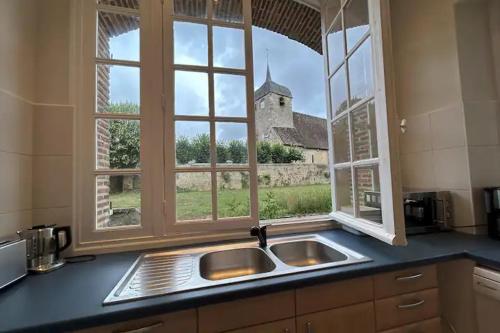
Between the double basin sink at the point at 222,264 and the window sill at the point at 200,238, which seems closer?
the double basin sink at the point at 222,264

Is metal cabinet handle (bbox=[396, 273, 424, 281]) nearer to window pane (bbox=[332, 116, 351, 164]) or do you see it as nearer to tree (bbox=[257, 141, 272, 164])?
window pane (bbox=[332, 116, 351, 164])

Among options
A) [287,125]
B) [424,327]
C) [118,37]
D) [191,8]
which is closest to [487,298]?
[424,327]

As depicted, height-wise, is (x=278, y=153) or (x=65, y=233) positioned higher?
(x=278, y=153)

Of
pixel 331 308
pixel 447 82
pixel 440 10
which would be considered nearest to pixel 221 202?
pixel 331 308

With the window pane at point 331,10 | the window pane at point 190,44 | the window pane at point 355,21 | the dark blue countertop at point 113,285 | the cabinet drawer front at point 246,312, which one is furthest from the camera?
the window pane at point 331,10

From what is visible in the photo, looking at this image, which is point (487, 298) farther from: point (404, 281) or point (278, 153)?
point (278, 153)

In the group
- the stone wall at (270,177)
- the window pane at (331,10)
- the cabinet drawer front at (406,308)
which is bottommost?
the cabinet drawer front at (406,308)

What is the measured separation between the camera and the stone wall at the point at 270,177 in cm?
142

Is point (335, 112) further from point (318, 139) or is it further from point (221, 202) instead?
point (221, 202)

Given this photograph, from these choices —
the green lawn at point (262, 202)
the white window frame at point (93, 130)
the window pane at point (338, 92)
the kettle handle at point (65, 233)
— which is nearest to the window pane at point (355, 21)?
the window pane at point (338, 92)

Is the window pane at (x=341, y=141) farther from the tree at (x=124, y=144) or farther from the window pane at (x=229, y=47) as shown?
the tree at (x=124, y=144)

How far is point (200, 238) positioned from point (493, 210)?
161cm

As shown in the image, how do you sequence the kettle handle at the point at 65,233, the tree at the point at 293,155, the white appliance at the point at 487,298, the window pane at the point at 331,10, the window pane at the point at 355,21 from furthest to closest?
the tree at the point at 293,155
the window pane at the point at 331,10
the window pane at the point at 355,21
the kettle handle at the point at 65,233
the white appliance at the point at 487,298

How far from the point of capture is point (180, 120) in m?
1.42
